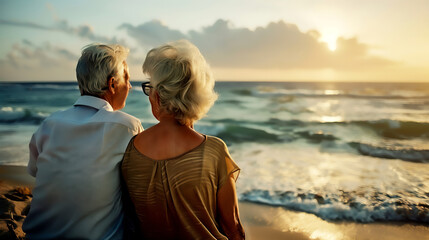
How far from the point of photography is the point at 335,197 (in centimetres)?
420

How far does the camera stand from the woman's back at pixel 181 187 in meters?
1.53

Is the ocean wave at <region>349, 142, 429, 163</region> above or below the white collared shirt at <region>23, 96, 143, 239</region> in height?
below

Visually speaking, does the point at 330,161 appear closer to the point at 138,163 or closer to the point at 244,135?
the point at 244,135

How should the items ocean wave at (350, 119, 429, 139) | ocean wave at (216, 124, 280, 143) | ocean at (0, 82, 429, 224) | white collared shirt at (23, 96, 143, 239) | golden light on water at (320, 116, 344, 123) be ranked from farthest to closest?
golden light on water at (320, 116, 344, 123) → ocean wave at (350, 119, 429, 139) → ocean wave at (216, 124, 280, 143) → ocean at (0, 82, 429, 224) → white collared shirt at (23, 96, 143, 239)

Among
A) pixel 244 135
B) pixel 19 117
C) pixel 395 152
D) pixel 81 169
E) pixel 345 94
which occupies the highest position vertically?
pixel 81 169

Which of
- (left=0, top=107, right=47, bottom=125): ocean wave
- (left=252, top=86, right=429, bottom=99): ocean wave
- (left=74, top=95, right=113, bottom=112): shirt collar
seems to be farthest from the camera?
(left=252, top=86, right=429, bottom=99): ocean wave

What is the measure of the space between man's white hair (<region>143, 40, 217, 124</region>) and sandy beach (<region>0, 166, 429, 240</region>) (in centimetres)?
208

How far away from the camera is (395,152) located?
7.18 meters

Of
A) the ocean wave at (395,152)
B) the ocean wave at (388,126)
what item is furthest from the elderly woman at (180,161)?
the ocean wave at (388,126)

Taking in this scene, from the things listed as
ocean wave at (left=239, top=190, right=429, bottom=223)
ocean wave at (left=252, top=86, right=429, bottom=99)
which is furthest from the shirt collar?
ocean wave at (left=252, top=86, right=429, bottom=99)

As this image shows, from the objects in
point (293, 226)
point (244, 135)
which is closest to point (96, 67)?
point (293, 226)

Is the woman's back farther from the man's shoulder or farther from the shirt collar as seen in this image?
the shirt collar

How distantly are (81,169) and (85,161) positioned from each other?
5cm

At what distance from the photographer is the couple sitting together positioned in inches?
60.4
